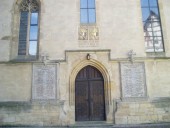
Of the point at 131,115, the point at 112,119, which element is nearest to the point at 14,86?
the point at 112,119

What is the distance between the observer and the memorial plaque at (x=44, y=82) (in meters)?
Result: 9.71

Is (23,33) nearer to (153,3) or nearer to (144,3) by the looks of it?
(144,3)

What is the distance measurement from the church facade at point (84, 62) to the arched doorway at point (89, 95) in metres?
0.05

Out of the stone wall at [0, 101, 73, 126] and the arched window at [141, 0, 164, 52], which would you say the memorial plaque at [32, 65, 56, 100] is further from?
the arched window at [141, 0, 164, 52]

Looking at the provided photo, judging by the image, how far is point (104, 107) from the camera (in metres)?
9.85

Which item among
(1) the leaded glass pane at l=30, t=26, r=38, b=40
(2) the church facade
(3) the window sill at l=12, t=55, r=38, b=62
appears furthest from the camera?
(1) the leaded glass pane at l=30, t=26, r=38, b=40

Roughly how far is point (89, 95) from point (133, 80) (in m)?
2.32

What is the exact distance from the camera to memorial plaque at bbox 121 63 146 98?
9.80 m

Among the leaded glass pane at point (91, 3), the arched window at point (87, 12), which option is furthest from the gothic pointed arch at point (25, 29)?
the leaded glass pane at point (91, 3)

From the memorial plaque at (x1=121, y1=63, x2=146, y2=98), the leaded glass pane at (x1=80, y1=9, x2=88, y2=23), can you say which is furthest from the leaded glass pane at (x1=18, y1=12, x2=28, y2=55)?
the memorial plaque at (x1=121, y1=63, x2=146, y2=98)

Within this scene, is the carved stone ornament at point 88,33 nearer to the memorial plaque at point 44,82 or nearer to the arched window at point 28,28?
the memorial plaque at point 44,82

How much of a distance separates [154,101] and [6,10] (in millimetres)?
9073

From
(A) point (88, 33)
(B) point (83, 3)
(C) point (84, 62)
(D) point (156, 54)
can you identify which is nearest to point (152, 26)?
(D) point (156, 54)

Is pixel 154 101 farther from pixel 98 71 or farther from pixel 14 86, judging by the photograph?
pixel 14 86
